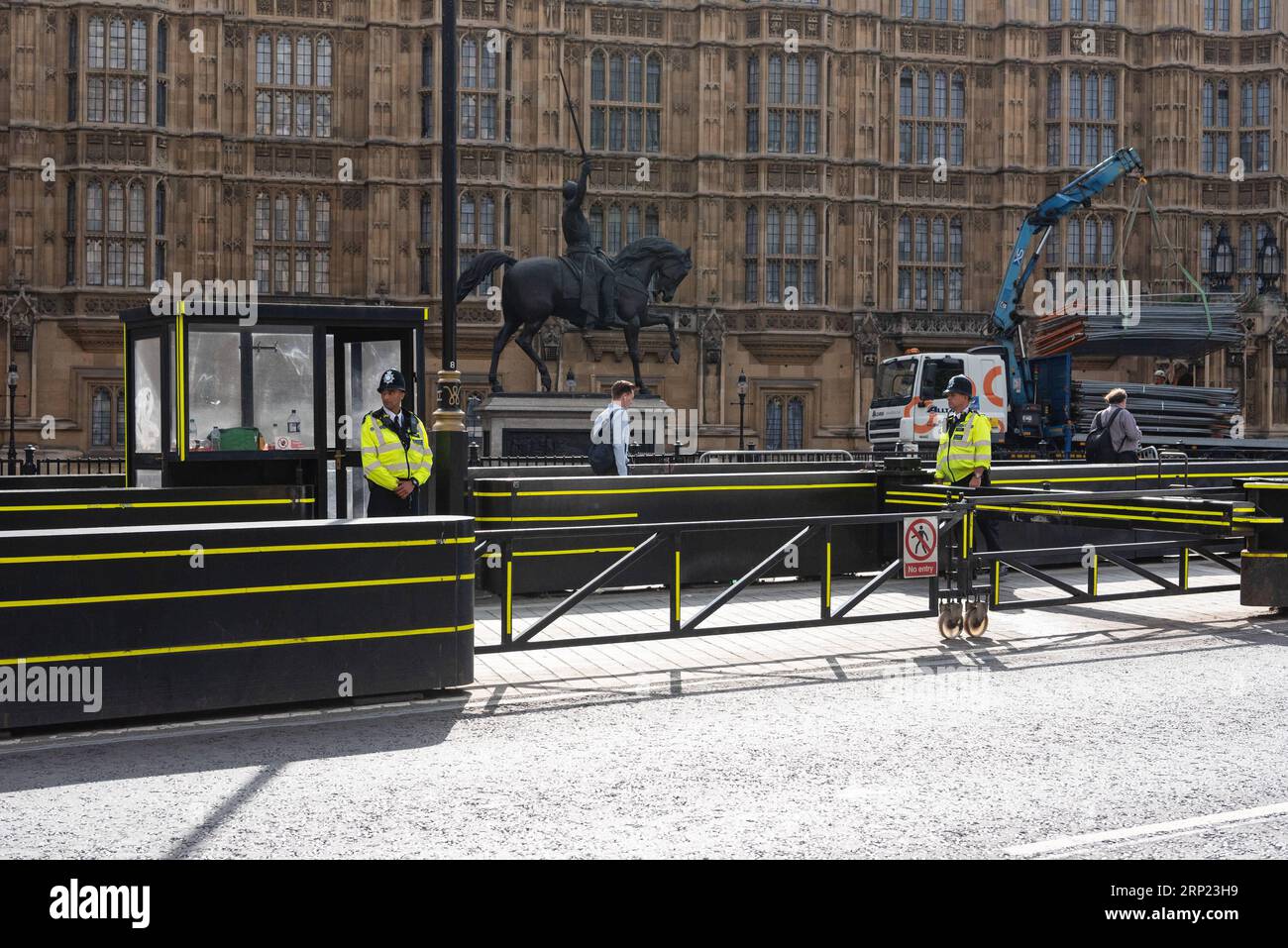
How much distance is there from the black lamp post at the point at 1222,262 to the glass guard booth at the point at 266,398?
32.7 meters

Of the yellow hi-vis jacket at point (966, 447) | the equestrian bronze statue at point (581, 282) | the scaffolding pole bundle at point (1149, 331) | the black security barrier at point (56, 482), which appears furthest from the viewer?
the scaffolding pole bundle at point (1149, 331)

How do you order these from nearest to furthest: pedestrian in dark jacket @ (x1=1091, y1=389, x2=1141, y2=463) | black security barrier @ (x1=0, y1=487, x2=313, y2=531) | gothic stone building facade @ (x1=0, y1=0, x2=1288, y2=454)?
black security barrier @ (x1=0, y1=487, x2=313, y2=531) < pedestrian in dark jacket @ (x1=1091, y1=389, x2=1141, y2=463) < gothic stone building facade @ (x1=0, y1=0, x2=1288, y2=454)

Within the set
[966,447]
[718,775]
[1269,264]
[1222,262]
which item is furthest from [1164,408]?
[718,775]

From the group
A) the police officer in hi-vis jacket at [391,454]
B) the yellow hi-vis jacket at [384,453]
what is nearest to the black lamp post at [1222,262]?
the police officer in hi-vis jacket at [391,454]

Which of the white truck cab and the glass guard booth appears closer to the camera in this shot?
the glass guard booth

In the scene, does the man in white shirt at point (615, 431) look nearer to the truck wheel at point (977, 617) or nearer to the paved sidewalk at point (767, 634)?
the paved sidewalk at point (767, 634)

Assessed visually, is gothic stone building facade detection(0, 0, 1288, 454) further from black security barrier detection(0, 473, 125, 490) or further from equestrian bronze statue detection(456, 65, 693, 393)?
black security barrier detection(0, 473, 125, 490)

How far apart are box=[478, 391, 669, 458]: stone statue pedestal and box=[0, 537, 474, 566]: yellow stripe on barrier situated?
17854mm

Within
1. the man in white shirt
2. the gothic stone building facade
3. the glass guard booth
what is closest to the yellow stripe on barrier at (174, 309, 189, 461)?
the glass guard booth

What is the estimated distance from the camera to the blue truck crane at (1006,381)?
96.2 ft

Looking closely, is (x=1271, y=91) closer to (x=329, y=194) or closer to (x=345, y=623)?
(x=329, y=194)

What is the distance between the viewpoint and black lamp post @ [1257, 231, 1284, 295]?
4078 cm

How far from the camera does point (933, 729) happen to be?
25.9ft
